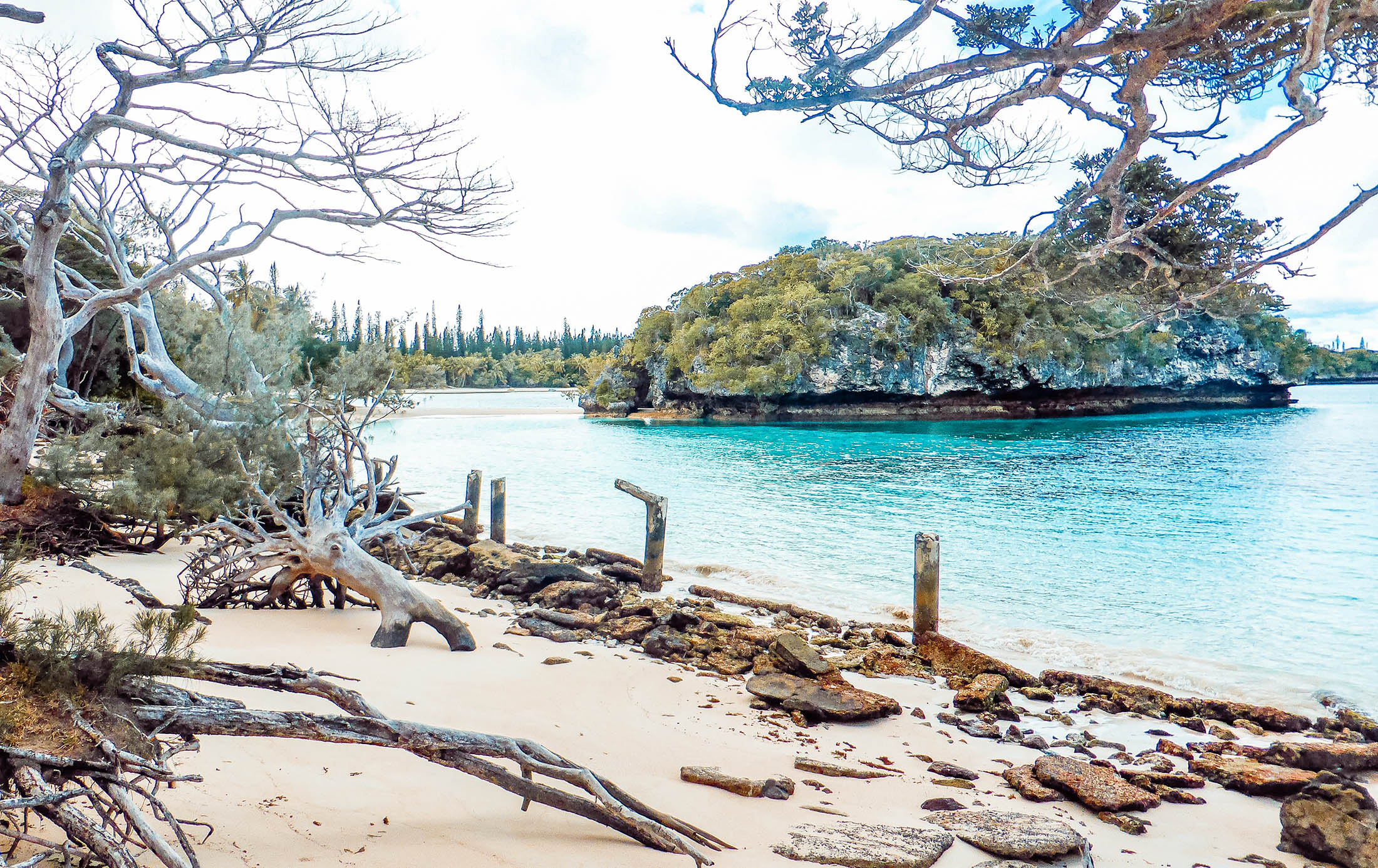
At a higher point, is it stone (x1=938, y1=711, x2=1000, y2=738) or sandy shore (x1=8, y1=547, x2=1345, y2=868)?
sandy shore (x1=8, y1=547, x2=1345, y2=868)

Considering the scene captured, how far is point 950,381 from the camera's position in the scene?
2144 inches

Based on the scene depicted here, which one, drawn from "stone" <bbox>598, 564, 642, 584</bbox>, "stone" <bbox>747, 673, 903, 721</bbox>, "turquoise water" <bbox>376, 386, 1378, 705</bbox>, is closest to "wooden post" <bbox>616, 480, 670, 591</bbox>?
"stone" <bbox>598, 564, 642, 584</bbox>

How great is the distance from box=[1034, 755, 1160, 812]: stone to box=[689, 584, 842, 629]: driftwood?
412 centimetres

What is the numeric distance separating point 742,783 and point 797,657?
238cm

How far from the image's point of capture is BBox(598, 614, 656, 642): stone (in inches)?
293

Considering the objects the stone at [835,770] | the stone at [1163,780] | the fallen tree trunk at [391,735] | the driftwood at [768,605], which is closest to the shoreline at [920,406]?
the driftwood at [768,605]

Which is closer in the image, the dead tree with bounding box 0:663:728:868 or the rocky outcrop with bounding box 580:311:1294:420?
the dead tree with bounding box 0:663:728:868

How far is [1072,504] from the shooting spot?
19.4 m

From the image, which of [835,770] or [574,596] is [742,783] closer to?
[835,770]

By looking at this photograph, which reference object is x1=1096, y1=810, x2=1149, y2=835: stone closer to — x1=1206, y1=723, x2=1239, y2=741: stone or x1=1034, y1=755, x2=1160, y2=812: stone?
x1=1034, y1=755, x2=1160, y2=812: stone

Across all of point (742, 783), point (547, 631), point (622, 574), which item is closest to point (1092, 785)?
point (742, 783)

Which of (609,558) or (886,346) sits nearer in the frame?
(609,558)

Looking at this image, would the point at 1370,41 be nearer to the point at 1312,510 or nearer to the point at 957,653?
the point at 957,653

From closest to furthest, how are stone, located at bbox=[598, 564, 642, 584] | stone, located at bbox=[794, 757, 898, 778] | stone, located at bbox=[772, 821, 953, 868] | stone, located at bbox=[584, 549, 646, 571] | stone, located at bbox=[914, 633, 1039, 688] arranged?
stone, located at bbox=[772, 821, 953, 868] → stone, located at bbox=[794, 757, 898, 778] → stone, located at bbox=[914, 633, 1039, 688] → stone, located at bbox=[598, 564, 642, 584] → stone, located at bbox=[584, 549, 646, 571]
